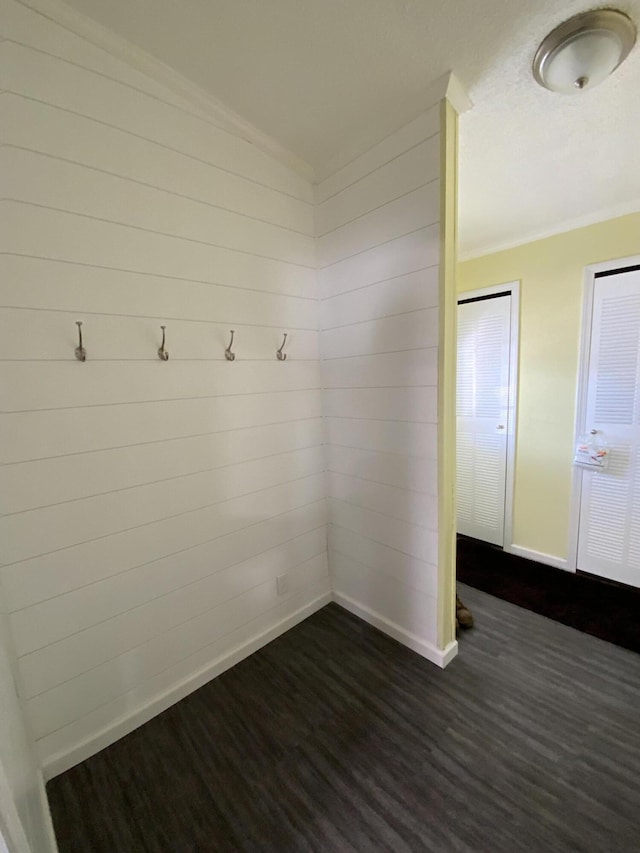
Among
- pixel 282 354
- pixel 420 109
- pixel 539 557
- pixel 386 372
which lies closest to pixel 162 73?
pixel 420 109

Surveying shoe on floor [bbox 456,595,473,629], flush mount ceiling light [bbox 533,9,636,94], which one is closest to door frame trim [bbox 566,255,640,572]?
shoe on floor [bbox 456,595,473,629]

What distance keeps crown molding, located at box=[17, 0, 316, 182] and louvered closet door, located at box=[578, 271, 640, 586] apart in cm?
210

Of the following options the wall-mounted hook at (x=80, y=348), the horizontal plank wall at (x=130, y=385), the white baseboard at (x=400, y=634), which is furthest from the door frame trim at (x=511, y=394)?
the wall-mounted hook at (x=80, y=348)

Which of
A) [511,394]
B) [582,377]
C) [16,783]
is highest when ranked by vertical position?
[582,377]

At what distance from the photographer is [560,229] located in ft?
7.73

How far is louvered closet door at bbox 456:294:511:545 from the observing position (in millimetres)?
2721

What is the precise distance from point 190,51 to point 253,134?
392 millimetres

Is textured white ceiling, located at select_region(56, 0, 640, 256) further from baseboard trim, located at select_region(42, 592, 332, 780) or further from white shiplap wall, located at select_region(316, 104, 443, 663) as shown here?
baseboard trim, located at select_region(42, 592, 332, 780)

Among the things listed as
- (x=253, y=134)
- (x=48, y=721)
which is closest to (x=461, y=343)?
(x=253, y=134)

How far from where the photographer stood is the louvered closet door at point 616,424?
2.15 m

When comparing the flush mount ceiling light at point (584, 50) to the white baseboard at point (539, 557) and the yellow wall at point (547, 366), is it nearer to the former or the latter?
the yellow wall at point (547, 366)

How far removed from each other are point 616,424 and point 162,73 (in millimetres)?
2969

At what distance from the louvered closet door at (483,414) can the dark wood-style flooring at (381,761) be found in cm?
122

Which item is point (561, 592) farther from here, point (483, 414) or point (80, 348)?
point (80, 348)
